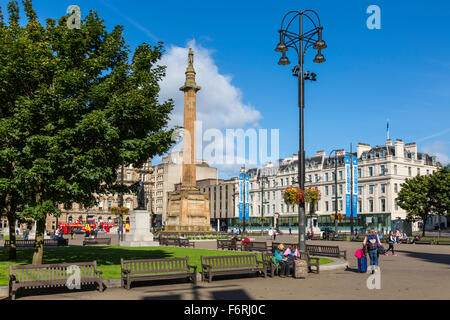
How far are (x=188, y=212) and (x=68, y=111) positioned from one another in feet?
107

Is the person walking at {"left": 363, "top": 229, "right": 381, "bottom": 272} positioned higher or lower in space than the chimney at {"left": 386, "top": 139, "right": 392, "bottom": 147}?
lower

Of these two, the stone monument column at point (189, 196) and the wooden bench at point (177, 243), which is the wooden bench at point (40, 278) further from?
the stone monument column at point (189, 196)

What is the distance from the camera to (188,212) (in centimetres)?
4588

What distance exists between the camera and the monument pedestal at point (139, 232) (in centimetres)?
3132

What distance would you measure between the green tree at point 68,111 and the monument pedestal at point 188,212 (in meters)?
28.5

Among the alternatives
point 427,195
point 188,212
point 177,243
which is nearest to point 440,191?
point 427,195

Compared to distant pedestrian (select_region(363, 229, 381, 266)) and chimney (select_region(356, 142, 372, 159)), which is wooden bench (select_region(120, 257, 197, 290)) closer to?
distant pedestrian (select_region(363, 229, 381, 266))

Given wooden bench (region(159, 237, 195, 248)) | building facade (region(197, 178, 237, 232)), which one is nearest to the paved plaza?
wooden bench (region(159, 237, 195, 248))

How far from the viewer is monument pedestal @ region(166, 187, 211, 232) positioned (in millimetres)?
45344

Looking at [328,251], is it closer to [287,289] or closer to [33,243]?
[287,289]

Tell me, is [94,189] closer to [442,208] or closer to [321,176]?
[442,208]

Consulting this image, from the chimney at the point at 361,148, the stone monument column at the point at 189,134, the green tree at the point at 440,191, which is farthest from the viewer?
the chimney at the point at 361,148

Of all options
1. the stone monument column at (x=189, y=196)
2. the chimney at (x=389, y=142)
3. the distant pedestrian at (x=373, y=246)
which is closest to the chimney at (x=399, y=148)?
the chimney at (x=389, y=142)

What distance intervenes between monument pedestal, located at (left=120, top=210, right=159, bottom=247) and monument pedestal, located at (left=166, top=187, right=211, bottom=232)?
13343 millimetres
